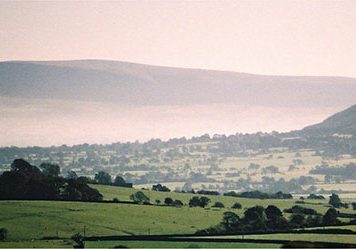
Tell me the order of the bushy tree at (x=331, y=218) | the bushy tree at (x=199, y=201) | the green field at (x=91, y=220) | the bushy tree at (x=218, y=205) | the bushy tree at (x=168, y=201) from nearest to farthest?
the green field at (x=91, y=220) → the bushy tree at (x=331, y=218) → the bushy tree at (x=218, y=205) → the bushy tree at (x=199, y=201) → the bushy tree at (x=168, y=201)

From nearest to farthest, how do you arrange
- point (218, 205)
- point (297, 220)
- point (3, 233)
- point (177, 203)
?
point (3, 233) → point (297, 220) → point (218, 205) → point (177, 203)

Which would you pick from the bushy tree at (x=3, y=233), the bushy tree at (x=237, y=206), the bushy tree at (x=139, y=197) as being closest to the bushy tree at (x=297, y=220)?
the bushy tree at (x=237, y=206)

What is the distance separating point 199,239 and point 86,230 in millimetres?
19446

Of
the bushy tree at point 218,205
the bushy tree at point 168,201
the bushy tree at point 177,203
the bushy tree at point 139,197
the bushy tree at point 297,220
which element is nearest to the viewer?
the bushy tree at point 297,220

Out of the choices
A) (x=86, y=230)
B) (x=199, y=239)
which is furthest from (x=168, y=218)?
(x=199, y=239)

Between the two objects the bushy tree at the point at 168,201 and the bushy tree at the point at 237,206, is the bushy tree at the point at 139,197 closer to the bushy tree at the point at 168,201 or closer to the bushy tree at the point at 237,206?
the bushy tree at the point at 168,201

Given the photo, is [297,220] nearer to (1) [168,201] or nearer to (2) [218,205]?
(2) [218,205]

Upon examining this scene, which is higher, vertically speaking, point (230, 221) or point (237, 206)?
point (237, 206)

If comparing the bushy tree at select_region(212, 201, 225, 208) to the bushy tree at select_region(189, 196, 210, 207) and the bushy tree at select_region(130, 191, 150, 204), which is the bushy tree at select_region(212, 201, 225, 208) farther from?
the bushy tree at select_region(130, 191, 150, 204)

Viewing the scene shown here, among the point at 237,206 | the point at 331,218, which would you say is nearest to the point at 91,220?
the point at 331,218

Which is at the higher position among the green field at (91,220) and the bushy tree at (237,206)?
the bushy tree at (237,206)

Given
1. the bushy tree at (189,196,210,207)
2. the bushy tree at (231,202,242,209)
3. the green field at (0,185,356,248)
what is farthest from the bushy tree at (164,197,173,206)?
the green field at (0,185,356,248)

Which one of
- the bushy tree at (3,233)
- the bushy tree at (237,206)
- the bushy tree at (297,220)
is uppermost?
the bushy tree at (237,206)

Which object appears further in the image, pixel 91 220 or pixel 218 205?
pixel 218 205
